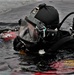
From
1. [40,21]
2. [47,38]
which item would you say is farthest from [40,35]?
[40,21]

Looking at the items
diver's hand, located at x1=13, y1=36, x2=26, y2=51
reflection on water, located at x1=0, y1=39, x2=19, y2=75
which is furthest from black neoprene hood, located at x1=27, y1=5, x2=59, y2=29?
reflection on water, located at x1=0, y1=39, x2=19, y2=75

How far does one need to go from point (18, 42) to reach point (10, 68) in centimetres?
70

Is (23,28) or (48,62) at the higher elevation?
(23,28)

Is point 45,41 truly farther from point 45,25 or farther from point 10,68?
point 10,68

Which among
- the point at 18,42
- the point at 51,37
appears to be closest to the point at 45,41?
the point at 51,37

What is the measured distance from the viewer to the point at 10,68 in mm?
6199

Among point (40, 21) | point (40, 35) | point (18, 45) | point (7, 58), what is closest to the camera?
point (40, 35)

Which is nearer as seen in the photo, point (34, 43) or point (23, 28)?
point (34, 43)

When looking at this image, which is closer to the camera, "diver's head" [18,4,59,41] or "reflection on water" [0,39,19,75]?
"reflection on water" [0,39,19,75]

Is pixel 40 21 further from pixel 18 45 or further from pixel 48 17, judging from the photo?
pixel 18 45

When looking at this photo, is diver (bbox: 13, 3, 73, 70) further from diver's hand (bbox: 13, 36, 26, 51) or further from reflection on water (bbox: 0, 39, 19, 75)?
reflection on water (bbox: 0, 39, 19, 75)

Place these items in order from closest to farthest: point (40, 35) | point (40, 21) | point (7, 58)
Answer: point (40, 35) → point (40, 21) → point (7, 58)

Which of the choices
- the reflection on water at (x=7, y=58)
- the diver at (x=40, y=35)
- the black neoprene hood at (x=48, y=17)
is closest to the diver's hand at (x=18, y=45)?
the diver at (x=40, y=35)

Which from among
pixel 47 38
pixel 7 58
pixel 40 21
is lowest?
pixel 7 58
